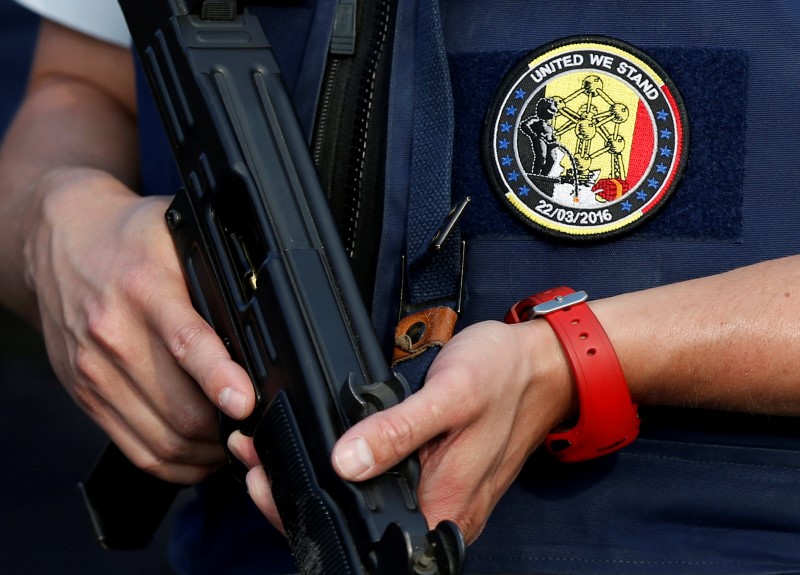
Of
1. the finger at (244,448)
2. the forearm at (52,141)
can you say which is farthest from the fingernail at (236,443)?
the forearm at (52,141)

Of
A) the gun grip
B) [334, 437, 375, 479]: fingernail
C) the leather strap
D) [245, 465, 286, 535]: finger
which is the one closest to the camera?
[334, 437, 375, 479]: fingernail

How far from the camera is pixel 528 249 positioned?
0.97 m

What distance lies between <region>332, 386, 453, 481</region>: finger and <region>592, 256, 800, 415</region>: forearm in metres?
0.22

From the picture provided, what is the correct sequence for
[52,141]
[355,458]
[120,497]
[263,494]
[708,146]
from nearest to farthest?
[355,458], [263,494], [708,146], [120,497], [52,141]

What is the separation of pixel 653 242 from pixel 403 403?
14.1 inches

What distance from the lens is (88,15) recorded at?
4.08 ft

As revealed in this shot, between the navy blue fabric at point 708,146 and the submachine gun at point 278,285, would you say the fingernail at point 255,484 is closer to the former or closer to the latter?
the submachine gun at point 278,285

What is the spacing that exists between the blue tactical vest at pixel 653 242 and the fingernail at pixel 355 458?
1.01 feet

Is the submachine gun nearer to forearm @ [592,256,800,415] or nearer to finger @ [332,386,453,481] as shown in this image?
finger @ [332,386,453,481]

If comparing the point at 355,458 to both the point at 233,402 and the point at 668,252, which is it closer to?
the point at 233,402

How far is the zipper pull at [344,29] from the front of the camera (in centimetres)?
102

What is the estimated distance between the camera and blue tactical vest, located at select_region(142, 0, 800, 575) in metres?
0.93

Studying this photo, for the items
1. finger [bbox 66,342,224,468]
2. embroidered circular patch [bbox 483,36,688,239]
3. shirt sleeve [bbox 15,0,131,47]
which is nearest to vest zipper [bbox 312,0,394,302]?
embroidered circular patch [bbox 483,36,688,239]

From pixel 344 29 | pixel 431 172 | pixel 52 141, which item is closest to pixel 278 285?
pixel 431 172
